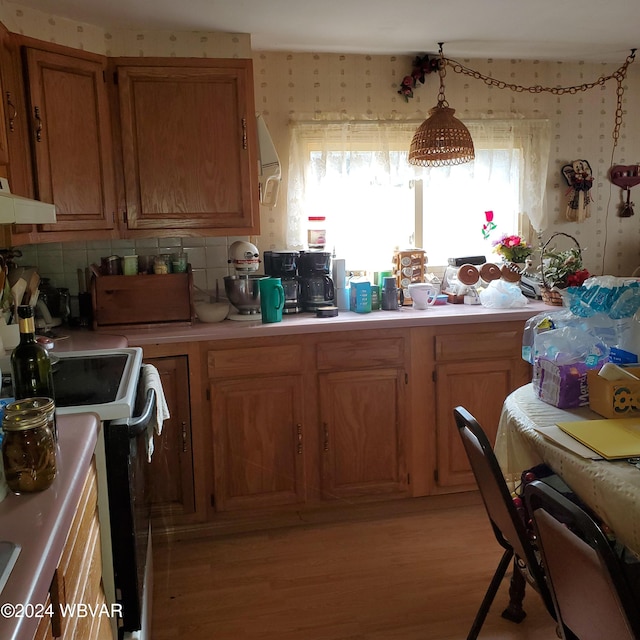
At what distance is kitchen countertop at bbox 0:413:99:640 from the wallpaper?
1897mm

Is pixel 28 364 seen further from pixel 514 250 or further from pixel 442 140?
pixel 514 250

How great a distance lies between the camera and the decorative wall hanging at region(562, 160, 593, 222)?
138 inches

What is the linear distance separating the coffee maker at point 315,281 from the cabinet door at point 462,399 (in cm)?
63

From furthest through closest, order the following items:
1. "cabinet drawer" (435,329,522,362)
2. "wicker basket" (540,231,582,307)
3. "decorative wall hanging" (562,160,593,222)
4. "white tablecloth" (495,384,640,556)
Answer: "decorative wall hanging" (562,160,593,222) → "wicker basket" (540,231,582,307) → "cabinet drawer" (435,329,522,362) → "white tablecloth" (495,384,640,556)

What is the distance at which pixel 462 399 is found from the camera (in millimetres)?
2867

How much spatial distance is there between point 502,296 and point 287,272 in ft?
3.42

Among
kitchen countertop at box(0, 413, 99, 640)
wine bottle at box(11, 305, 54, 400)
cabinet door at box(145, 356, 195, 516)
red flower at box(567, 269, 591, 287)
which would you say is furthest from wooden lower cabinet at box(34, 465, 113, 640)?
red flower at box(567, 269, 591, 287)

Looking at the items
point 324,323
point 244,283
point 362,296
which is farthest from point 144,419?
point 362,296

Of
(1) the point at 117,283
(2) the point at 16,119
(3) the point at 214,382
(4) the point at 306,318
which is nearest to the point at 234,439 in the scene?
(3) the point at 214,382

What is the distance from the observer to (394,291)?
9.87 ft

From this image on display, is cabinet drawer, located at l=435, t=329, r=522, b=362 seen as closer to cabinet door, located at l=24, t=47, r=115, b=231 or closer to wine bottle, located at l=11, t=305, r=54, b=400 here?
cabinet door, located at l=24, t=47, r=115, b=231

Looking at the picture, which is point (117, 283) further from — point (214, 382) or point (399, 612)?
point (399, 612)

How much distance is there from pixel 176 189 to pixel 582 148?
2.31 meters

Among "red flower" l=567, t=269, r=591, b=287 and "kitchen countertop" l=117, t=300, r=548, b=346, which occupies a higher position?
"red flower" l=567, t=269, r=591, b=287
